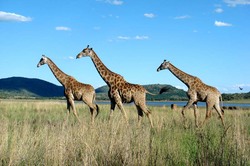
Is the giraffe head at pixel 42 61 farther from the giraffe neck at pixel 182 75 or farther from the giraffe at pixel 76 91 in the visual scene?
the giraffe neck at pixel 182 75

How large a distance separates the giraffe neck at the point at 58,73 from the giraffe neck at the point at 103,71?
1540mm

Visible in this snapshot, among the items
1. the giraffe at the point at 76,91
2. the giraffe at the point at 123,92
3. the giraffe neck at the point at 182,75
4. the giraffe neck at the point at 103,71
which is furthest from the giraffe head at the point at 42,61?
the giraffe neck at the point at 182,75

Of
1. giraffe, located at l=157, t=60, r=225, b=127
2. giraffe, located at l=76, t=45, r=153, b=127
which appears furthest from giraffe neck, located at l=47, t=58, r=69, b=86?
giraffe, located at l=157, t=60, r=225, b=127

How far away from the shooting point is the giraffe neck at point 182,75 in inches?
600

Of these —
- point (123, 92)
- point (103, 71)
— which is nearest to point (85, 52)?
point (103, 71)

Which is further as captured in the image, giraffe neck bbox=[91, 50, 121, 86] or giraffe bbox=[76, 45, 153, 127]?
giraffe neck bbox=[91, 50, 121, 86]

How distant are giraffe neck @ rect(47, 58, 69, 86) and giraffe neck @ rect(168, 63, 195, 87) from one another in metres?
4.32

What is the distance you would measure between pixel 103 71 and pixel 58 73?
86.9 inches

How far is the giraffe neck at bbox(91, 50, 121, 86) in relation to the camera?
14.2 metres

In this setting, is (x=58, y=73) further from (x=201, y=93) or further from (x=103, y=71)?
(x=201, y=93)

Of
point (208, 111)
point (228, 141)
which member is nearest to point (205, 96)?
point (208, 111)

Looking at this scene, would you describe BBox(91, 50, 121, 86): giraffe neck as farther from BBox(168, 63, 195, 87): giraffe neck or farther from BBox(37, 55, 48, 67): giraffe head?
BBox(168, 63, 195, 87): giraffe neck

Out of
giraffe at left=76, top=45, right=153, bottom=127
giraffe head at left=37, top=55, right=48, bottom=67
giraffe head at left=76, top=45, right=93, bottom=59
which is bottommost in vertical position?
giraffe at left=76, top=45, right=153, bottom=127

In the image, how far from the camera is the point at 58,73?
51.5ft
